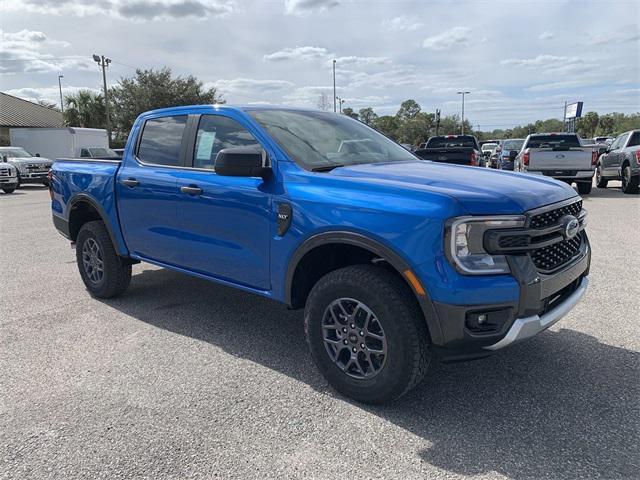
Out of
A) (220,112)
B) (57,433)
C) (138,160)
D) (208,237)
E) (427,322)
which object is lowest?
(57,433)

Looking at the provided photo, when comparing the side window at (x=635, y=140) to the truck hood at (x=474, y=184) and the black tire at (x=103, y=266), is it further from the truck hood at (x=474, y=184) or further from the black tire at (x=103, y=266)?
the black tire at (x=103, y=266)

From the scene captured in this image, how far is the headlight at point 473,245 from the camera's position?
267 centimetres

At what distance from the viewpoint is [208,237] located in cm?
397

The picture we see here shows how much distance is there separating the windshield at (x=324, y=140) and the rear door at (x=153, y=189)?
0.93 meters

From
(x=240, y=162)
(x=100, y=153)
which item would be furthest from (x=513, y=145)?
(x=240, y=162)

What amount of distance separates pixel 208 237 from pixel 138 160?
1.35 metres

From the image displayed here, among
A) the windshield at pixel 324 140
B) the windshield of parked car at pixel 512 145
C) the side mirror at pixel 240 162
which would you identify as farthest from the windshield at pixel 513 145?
the side mirror at pixel 240 162

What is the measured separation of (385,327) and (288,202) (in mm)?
1041

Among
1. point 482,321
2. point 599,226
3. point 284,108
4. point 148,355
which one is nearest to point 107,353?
point 148,355

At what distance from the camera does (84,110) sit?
47.7m

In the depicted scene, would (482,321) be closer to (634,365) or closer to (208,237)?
(634,365)

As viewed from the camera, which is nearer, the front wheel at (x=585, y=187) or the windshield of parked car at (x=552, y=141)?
the front wheel at (x=585, y=187)

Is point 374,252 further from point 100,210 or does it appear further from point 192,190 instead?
point 100,210

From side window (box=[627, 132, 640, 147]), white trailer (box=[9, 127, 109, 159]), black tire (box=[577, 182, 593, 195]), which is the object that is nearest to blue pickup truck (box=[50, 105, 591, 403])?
black tire (box=[577, 182, 593, 195])
